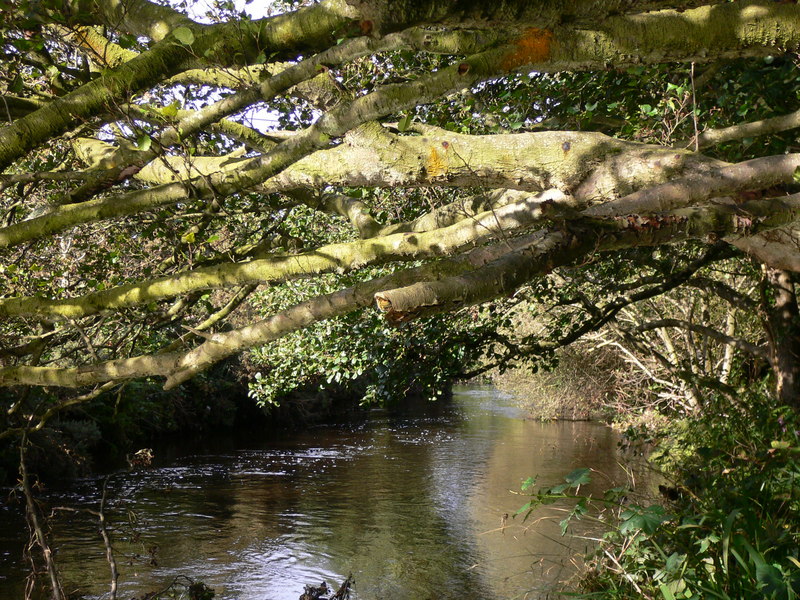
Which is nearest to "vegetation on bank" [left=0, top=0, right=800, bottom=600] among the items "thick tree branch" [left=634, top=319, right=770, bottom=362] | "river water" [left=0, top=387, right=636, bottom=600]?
"thick tree branch" [left=634, top=319, right=770, bottom=362]

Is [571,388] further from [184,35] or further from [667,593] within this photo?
[184,35]

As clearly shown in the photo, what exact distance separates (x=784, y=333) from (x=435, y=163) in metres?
6.83

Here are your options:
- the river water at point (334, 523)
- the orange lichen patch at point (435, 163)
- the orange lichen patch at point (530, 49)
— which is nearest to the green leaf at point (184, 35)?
the orange lichen patch at point (530, 49)

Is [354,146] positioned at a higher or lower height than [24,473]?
higher

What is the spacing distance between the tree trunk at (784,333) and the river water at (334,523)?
262 cm

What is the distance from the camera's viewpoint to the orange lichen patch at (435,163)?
417cm

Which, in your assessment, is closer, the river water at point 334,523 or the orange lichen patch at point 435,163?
the orange lichen patch at point 435,163

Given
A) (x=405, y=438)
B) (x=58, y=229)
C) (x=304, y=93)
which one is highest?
(x=304, y=93)

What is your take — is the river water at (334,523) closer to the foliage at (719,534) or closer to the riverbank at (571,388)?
the foliage at (719,534)

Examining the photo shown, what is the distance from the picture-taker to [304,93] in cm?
488

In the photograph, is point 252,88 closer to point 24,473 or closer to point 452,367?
point 24,473

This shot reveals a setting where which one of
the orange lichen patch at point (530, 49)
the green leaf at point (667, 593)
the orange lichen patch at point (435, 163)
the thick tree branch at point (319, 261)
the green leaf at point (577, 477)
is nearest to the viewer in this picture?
the orange lichen patch at point (530, 49)

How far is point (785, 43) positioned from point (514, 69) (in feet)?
3.96

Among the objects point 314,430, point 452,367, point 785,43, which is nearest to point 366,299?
point 785,43
